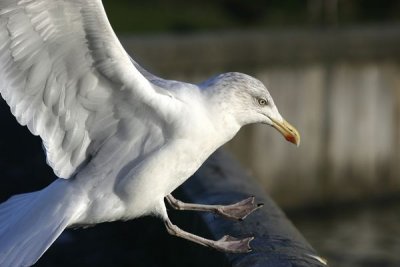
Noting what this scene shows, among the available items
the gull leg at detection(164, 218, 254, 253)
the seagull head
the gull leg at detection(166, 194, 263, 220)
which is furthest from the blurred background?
the gull leg at detection(164, 218, 254, 253)

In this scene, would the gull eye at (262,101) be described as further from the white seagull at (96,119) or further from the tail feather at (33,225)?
the tail feather at (33,225)

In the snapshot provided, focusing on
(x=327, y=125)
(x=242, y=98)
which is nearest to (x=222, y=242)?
(x=242, y=98)

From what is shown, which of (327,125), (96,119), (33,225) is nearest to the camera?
(33,225)

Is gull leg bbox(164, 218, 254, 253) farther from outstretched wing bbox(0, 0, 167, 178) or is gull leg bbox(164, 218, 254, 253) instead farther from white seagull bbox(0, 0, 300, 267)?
outstretched wing bbox(0, 0, 167, 178)

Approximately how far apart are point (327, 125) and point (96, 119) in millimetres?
7111

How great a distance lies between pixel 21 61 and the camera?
390 centimetres

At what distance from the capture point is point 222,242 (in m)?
3.72

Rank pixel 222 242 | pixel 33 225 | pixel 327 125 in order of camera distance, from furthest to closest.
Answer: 1. pixel 327 125
2. pixel 33 225
3. pixel 222 242

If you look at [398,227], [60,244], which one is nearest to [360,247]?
[398,227]

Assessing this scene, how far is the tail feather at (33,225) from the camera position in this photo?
3.77 m

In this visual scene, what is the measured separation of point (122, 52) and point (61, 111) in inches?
14.0

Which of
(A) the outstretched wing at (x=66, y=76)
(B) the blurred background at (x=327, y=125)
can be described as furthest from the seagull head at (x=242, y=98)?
(B) the blurred background at (x=327, y=125)

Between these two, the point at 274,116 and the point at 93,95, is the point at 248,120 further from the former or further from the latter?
the point at 93,95

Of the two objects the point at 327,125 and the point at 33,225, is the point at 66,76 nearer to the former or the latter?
the point at 33,225
